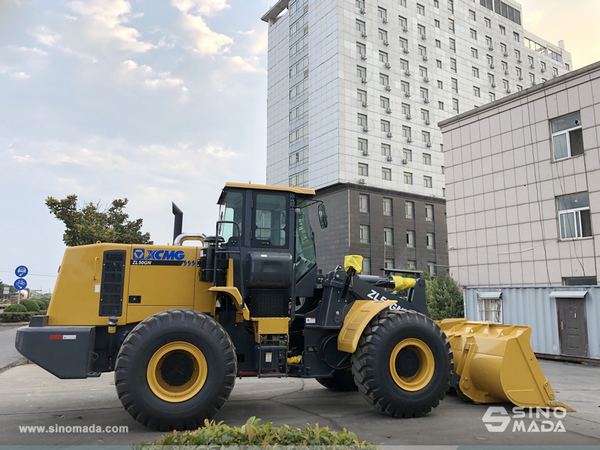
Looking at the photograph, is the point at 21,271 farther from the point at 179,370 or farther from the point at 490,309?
the point at 490,309

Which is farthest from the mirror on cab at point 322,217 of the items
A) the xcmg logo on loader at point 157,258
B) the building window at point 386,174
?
the building window at point 386,174

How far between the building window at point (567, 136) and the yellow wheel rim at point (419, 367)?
13.7 metres

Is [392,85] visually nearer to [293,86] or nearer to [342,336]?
[293,86]

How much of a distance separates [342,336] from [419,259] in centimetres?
3799

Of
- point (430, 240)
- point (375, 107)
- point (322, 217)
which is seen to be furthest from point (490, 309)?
point (375, 107)

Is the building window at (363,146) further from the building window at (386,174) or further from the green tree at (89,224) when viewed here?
the green tree at (89,224)

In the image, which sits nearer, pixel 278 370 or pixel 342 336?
pixel 278 370

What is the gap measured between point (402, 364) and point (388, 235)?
3571 centimetres

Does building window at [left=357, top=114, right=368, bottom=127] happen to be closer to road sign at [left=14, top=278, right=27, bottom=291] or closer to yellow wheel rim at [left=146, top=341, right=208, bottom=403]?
road sign at [left=14, top=278, right=27, bottom=291]

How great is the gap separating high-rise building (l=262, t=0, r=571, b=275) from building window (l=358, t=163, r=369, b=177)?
10 cm

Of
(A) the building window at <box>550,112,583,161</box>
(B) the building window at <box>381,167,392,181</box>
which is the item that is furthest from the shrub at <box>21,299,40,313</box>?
(A) the building window at <box>550,112,583,161</box>

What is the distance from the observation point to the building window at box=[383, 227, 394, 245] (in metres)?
41.8

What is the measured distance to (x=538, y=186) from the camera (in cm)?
1814

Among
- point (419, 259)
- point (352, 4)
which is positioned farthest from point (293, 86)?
point (419, 259)
